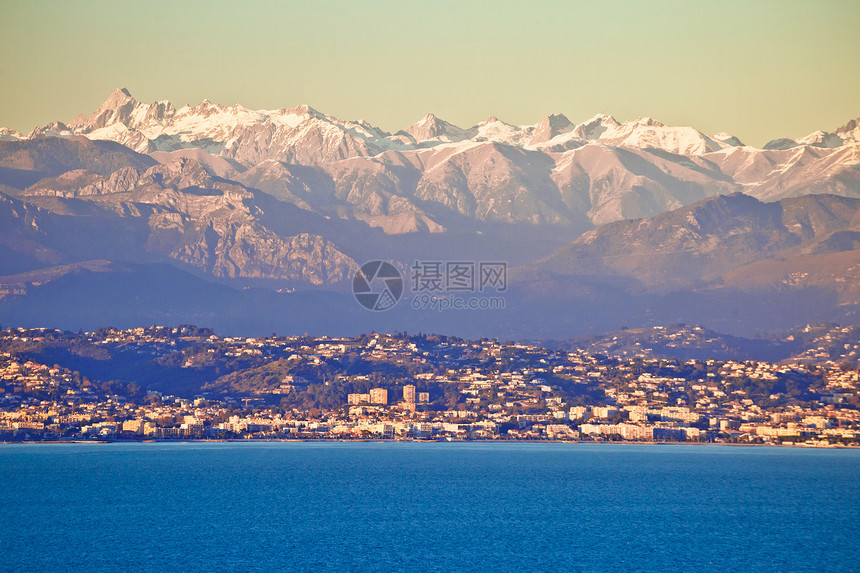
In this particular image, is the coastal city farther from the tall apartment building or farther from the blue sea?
the blue sea

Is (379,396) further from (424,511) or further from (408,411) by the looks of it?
(424,511)

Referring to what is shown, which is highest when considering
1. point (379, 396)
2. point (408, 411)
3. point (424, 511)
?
point (379, 396)

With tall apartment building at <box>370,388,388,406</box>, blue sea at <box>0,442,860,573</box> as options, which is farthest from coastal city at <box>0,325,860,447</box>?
blue sea at <box>0,442,860,573</box>

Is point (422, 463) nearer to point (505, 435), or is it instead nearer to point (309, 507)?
point (505, 435)

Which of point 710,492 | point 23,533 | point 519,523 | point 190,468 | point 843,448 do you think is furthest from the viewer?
point 843,448

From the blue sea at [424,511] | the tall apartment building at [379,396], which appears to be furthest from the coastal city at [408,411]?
the blue sea at [424,511]

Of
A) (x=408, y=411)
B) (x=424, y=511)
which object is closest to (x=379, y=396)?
(x=408, y=411)

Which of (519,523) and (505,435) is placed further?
(505,435)

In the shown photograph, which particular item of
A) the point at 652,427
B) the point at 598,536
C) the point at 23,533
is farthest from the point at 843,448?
the point at 23,533
